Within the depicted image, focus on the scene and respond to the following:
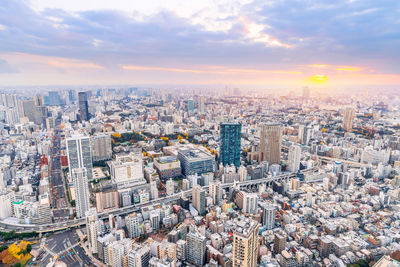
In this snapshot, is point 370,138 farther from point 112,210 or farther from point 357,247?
point 112,210


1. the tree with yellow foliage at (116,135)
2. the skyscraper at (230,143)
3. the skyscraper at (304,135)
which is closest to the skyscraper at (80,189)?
the skyscraper at (230,143)

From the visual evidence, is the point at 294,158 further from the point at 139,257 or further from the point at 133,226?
the point at 139,257

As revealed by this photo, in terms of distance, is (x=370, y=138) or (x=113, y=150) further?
(x=370, y=138)

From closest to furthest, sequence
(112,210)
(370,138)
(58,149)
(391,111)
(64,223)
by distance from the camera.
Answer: (64,223), (112,210), (58,149), (370,138), (391,111)

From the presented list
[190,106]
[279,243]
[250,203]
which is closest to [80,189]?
[250,203]

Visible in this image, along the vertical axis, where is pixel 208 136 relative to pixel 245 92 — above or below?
below

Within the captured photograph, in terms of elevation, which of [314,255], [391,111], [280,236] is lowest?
[314,255]

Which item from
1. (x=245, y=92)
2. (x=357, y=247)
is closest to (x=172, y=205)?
(x=357, y=247)

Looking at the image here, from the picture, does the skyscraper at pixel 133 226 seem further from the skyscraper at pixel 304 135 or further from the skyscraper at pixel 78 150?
the skyscraper at pixel 304 135

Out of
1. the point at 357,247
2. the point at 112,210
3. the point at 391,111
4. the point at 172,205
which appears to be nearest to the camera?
the point at 357,247
